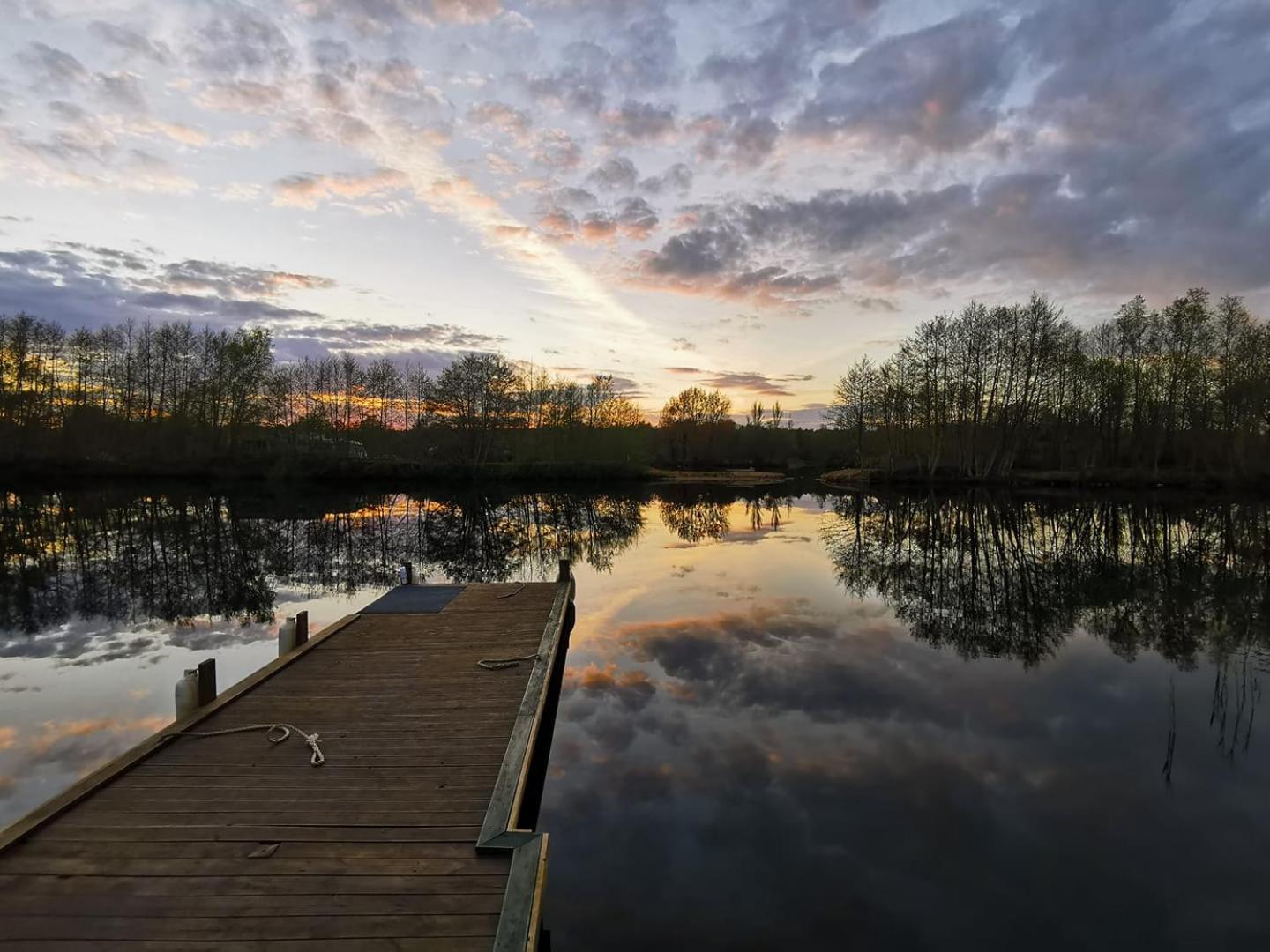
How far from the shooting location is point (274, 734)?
6.02 m

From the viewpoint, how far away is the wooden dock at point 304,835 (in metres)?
3.46

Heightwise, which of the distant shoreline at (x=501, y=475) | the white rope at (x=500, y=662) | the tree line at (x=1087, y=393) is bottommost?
the white rope at (x=500, y=662)

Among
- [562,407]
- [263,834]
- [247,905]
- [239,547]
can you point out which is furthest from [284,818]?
[562,407]

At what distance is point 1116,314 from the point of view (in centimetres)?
4794

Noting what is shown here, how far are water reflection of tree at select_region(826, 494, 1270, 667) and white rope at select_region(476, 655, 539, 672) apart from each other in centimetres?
759

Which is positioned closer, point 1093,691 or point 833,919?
point 833,919


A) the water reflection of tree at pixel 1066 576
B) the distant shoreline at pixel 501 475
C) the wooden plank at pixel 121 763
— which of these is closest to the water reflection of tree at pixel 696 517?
the water reflection of tree at pixel 1066 576

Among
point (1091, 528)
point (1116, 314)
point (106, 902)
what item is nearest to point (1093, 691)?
point (106, 902)

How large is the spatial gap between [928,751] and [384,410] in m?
61.0

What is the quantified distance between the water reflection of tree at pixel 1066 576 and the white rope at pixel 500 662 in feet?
24.9

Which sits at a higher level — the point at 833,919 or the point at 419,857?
the point at 419,857

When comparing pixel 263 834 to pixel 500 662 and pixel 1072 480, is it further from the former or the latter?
pixel 1072 480

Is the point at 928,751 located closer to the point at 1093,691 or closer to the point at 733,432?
the point at 1093,691

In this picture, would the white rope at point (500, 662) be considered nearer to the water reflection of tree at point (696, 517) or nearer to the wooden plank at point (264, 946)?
the wooden plank at point (264, 946)
